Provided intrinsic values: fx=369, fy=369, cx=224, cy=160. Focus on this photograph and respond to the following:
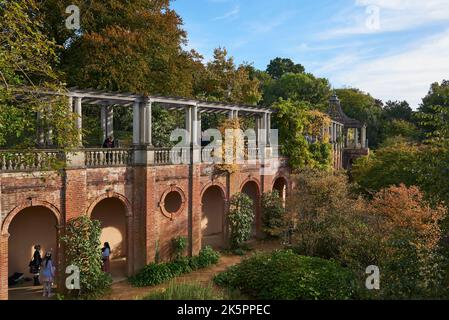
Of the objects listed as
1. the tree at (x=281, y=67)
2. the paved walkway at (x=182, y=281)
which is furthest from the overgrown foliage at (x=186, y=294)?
the tree at (x=281, y=67)

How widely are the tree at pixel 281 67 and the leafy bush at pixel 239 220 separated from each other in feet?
192

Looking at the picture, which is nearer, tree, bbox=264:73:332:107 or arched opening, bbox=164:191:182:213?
arched opening, bbox=164:191:182:213

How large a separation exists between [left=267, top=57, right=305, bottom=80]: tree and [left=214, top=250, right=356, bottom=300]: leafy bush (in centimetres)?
6581

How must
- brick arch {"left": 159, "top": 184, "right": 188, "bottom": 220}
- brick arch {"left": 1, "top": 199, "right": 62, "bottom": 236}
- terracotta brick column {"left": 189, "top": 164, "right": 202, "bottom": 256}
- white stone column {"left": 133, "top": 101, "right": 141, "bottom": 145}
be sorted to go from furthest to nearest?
terracotta brick column {"left": 189, "top": 164, "right": 202, "bottom": 256}, brick arch {"left": 159, "top": 184, "right": 188, "bottom": 220}, white stone column {"left": 133, "top": 101, "right": 141, "bottom": 145}, brick arch {"left": 1, "top": 199, "right": 62, "bottom": 236}

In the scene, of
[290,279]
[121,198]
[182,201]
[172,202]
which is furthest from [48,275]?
[290,279]

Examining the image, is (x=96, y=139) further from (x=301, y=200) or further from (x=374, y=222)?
(x=374, y=222)

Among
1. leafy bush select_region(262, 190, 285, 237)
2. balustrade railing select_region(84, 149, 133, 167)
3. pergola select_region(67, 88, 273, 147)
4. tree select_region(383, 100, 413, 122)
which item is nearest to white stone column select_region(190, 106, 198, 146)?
pergola select_region(67, 88, 273, 147)

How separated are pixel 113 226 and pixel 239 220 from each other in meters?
6.90

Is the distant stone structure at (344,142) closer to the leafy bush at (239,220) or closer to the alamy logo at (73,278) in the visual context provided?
the leafy bush at (239,220)

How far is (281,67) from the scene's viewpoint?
76.8 m

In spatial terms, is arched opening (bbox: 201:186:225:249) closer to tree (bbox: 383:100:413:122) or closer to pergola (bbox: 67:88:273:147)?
pergola (bbox: 67:88:273:147)

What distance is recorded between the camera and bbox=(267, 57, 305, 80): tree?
76188 millimetres

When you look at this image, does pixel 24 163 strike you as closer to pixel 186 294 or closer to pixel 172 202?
pixel 186 294

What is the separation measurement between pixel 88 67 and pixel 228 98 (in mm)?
16943
